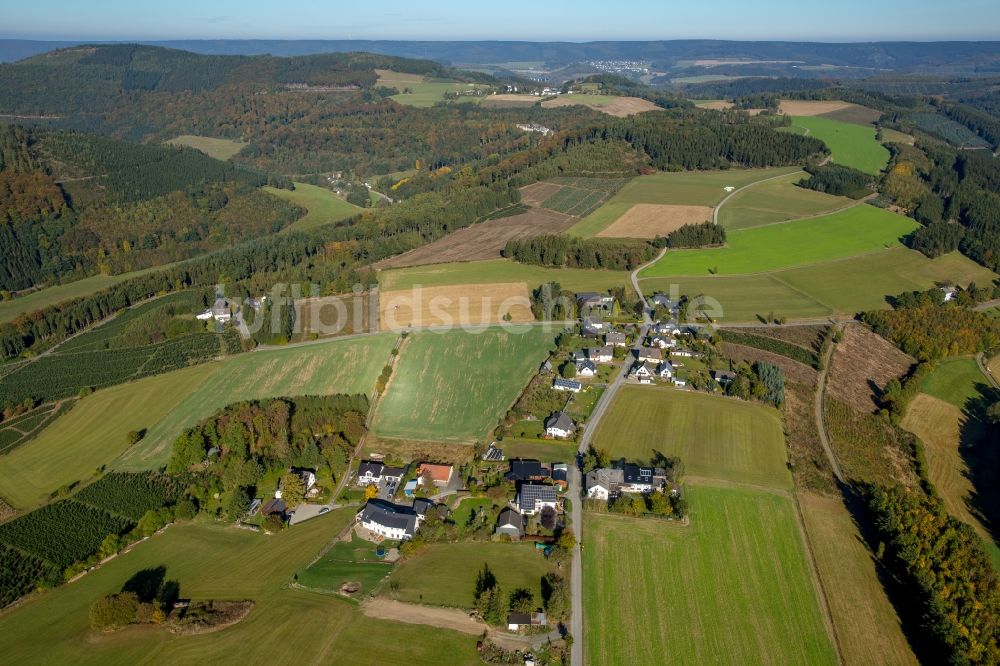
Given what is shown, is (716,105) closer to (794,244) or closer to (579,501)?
(794,244)

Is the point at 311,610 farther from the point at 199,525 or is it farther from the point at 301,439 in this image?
the point at 301,439

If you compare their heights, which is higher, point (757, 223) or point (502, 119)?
point (502, 119)

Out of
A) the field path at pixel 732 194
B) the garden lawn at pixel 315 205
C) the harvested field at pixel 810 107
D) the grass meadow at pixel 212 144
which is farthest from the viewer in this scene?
the grass meadow at pixel 212 144

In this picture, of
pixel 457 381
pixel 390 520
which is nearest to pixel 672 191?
pixel 457 381

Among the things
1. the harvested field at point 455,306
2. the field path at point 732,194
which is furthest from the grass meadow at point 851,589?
the field path at point 732,194

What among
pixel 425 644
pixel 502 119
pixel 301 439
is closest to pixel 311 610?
pixel 425 644

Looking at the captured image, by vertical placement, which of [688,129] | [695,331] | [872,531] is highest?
[688,129]

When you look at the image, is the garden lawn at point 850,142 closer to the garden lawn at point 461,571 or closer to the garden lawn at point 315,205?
the garden lawn at point 315,205
